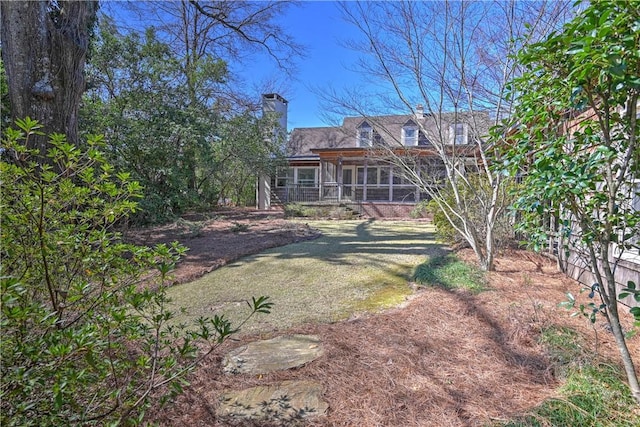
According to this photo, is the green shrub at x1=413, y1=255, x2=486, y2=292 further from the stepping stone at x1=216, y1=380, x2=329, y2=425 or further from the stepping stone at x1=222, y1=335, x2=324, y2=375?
the stepping stone at x1=216, y1=380, x2=329, y2=425

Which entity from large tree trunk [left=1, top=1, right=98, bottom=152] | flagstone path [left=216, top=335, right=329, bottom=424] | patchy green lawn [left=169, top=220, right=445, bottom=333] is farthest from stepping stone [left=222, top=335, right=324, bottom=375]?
large tree trunk [left=1, top=1, right=98, bottom=152]

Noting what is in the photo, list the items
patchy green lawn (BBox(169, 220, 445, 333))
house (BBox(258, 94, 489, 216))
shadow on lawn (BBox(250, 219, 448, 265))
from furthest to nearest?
house (BBox(258, 94, 489, 216))
shadow on lawn (BBox(250, 219, 448, 265))
patchy green lawn (BBox(169, 220, 445, 333))

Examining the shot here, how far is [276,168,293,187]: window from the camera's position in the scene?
63.1ft

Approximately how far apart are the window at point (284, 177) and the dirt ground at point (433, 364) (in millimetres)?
15812

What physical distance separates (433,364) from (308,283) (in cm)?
270

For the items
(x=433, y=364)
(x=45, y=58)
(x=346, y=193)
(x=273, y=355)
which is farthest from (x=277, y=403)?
(x=346, y=193)

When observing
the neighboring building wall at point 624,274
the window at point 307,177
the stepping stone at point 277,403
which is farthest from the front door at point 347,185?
the stepping stone at point 277,403

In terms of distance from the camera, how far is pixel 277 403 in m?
2.18

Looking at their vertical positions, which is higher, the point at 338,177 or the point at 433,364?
the point at 338,177

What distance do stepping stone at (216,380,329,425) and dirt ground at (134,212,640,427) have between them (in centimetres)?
7

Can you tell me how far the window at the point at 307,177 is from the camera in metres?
21.4

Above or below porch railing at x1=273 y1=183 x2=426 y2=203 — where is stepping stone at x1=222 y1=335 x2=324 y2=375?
below

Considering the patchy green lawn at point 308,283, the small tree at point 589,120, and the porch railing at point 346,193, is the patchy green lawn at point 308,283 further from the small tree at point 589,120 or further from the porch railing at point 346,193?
the porch railing at point 346,193

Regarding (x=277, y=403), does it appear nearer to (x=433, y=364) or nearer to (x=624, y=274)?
(x=433, y=364)
